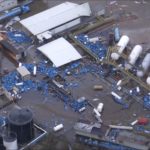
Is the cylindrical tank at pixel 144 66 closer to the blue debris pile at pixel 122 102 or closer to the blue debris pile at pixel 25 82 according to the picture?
the blue debris pile at pixel 122 102

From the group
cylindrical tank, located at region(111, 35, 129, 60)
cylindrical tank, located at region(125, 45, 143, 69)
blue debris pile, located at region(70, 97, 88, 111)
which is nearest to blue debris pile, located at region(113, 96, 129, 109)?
blue debris pile, located at region(70, 97, 88, 111)

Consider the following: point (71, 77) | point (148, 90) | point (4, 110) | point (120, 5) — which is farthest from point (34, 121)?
point (120, 5)

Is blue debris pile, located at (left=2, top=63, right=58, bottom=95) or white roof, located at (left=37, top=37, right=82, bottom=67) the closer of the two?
blue debris pile, located at (left=2, top=63, right=58, bottom=95)

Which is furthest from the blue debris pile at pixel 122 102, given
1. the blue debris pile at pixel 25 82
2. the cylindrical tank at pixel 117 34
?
the cylindrical tank at pixel 117 34

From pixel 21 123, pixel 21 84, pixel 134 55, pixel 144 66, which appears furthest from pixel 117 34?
pixel 21 123

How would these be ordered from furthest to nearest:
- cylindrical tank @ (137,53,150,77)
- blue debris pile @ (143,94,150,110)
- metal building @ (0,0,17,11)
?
metal building @ (0,0,17,11), cylindrical tank @ (137,53,150,77), blue debris pile @ (143,94,150,110)

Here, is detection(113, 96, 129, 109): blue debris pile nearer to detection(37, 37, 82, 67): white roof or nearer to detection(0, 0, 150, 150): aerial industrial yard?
detection(0, 0, 150, 150): aerial industrial yard
